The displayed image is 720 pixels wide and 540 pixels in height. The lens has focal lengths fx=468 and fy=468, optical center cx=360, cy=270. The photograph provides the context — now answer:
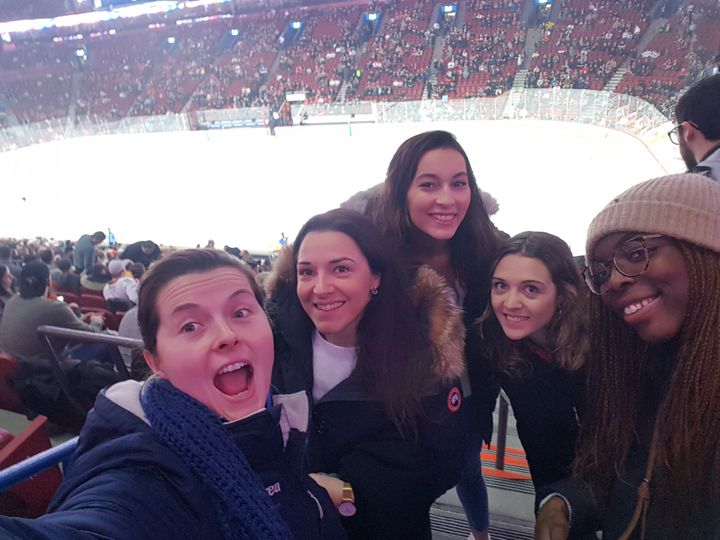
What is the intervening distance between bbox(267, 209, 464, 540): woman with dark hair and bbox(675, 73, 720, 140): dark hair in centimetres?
159

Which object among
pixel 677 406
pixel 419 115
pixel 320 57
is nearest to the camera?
pixel 677 406

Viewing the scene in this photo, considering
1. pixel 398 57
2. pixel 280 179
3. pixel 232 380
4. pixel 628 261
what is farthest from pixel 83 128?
pixel 628 261

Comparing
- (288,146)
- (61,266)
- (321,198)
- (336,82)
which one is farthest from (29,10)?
(61,266)

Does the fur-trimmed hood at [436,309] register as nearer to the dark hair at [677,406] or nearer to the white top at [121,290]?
the dark hair at [677,406]

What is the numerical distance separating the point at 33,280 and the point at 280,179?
34.2 ft

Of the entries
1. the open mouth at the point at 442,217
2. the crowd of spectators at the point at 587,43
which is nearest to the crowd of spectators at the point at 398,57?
the crowd of spectators at the point at 587,43

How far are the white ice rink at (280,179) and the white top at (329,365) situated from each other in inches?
264

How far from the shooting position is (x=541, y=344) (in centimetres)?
161

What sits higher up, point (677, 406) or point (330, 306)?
point (330, 306)

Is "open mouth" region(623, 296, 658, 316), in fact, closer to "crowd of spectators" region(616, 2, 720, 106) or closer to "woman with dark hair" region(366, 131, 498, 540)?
"woman with dark hair" region(366, 131, 498, 540)

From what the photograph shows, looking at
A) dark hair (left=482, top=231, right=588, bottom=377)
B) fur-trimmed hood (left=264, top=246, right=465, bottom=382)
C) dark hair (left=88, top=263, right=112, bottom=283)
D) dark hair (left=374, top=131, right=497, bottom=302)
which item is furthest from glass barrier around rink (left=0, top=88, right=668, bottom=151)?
fur-trimmed hood (left=264, top=246, right=465, bottom=382)

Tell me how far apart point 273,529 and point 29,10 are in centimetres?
4360

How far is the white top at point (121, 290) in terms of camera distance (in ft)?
14.5

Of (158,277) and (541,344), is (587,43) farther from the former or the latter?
(158,277)
